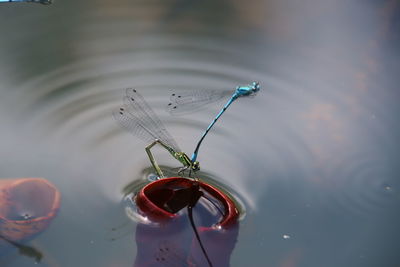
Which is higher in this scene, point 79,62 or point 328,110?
point 328,110

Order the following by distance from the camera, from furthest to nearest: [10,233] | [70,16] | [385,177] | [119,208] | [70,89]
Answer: [70,16] → [70,89] → [385,177] → [119,208] → [10,233]

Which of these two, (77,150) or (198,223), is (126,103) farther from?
(198,223)

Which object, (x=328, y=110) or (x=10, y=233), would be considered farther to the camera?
(x=328, y=110)

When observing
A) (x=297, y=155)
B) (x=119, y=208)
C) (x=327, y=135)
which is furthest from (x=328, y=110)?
(x=119, y=208)

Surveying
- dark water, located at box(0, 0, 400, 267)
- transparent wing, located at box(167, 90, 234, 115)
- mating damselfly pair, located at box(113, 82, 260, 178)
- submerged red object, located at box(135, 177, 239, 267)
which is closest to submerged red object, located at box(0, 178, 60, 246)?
dark water, located at box(0, 0, 400, 267)

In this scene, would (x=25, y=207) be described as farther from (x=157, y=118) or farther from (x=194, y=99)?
(x=194, y=99)

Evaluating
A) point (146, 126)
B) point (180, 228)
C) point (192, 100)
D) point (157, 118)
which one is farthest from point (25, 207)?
point (192, 100)

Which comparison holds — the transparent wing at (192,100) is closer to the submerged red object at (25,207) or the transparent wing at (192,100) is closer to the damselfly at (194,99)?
the damselfly at (194,99)

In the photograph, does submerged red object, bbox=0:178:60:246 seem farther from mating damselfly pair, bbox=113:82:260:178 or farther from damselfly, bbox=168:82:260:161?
damselfly, bbox=168:82:260:161
